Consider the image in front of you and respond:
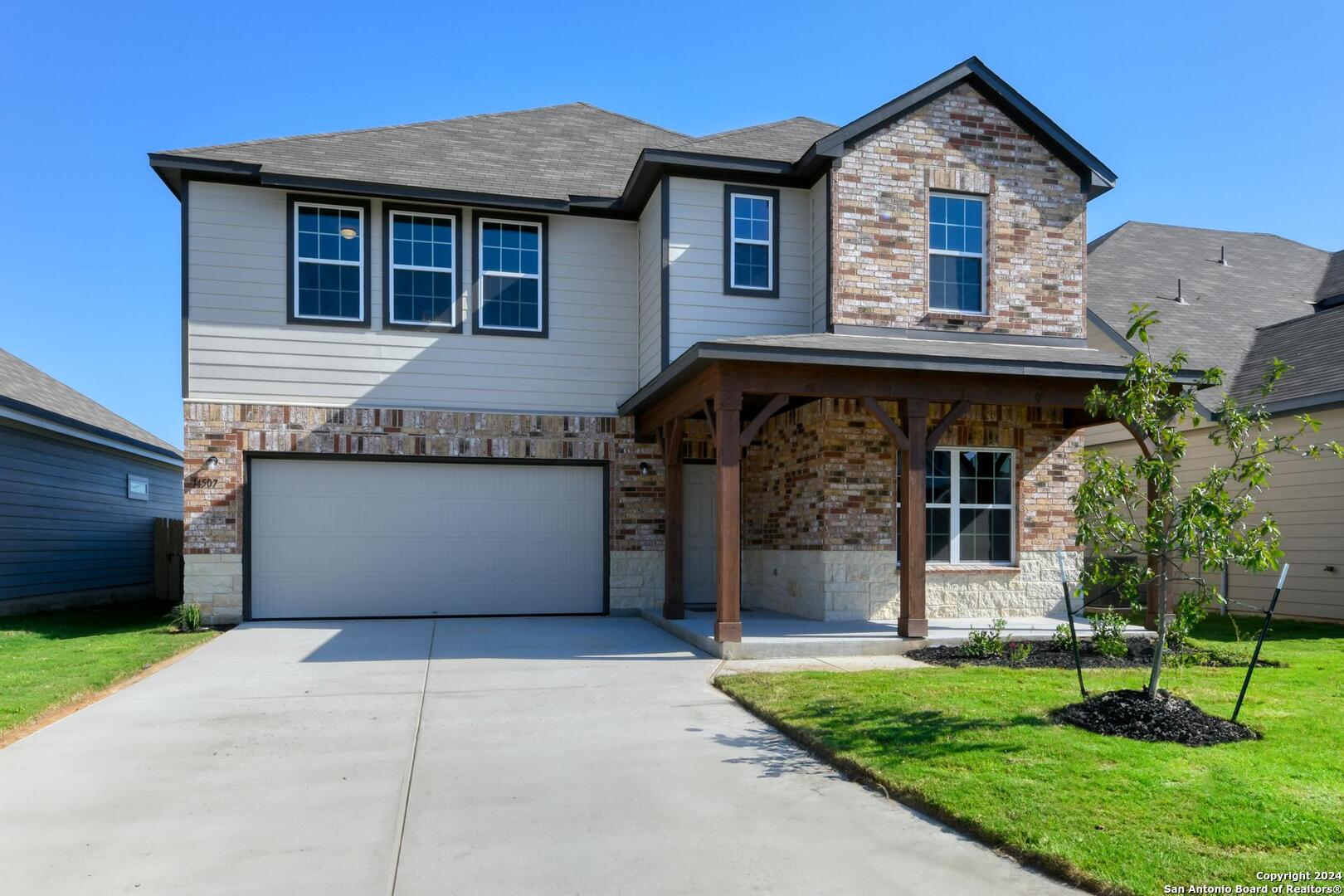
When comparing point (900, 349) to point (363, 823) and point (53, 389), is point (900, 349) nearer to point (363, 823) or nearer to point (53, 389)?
point (363, 823)

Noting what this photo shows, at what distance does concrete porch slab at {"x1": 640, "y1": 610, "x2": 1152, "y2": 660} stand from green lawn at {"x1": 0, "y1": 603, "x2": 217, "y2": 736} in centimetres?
576

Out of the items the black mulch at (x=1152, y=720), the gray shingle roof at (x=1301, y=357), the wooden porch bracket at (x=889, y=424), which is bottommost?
the black mulch at (x=1152, y=720)

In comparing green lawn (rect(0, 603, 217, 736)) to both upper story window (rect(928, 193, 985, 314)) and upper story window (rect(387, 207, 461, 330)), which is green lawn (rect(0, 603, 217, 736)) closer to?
upper story window (rect(387, 207, 461, 330))

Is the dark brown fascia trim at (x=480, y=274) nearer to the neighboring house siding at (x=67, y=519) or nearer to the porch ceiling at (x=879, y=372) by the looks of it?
the porch ceiling at (x=879, y=372)

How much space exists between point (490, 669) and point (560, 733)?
105 inches

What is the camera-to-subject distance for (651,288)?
530 inches

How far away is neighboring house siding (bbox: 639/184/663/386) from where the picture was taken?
504 inches

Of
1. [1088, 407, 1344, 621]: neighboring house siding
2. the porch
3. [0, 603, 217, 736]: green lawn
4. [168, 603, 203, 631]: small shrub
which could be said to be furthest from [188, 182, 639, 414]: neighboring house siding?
[1088, 407, 1344, 621]: neighboring house siding

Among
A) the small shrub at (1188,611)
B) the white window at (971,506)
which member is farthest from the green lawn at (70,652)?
the white window at (971,506)

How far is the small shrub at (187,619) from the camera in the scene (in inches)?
495

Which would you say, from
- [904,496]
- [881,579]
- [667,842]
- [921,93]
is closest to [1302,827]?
[667,842]

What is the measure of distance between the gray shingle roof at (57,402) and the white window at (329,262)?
4846mm

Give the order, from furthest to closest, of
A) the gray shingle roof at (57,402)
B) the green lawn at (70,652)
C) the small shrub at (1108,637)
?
the gray shingle roof at (57,402)
the green lawn at (70,652)
the small shrub at (1108,637)

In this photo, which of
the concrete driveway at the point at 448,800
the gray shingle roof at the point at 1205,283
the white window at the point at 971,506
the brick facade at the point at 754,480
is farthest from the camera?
the gray shingle roof at the point at 1205,283
